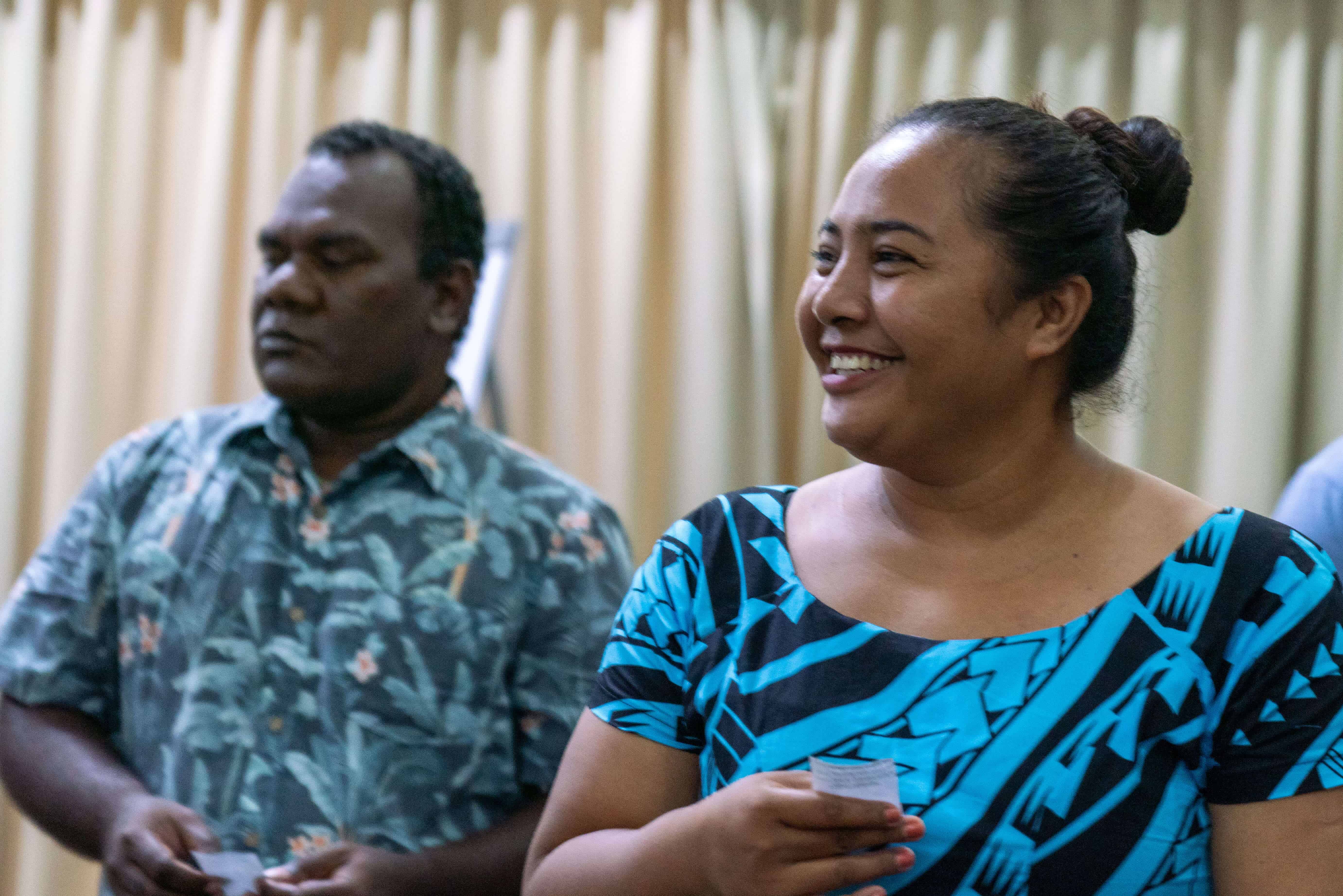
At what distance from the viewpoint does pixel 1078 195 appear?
4.41 ft

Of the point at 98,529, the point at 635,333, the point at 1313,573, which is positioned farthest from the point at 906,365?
the point at 635,333

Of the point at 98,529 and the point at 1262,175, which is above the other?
the point at 1262,175

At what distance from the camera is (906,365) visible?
51.4 inches

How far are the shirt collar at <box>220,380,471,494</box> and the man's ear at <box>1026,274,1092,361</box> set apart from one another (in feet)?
3.24

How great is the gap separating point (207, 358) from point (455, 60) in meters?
0.98

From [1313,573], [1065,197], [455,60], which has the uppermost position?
[455,60]

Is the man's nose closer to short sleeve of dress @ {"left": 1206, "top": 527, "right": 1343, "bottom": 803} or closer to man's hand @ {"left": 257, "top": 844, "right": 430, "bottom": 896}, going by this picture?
man's hand @ {"left": 257, "top": 844, "right": 430, "bottom": 896}

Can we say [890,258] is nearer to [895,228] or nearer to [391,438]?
[895,228]

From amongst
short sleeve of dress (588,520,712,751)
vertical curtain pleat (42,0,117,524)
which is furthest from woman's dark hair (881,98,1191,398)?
vertical curtain pleat (42,0,117,524)

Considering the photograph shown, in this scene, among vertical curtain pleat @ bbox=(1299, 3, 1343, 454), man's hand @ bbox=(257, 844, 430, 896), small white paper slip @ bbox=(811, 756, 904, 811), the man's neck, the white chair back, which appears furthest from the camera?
vertical curtain pleat @ bbox=(1299, 3, 1343, 454)

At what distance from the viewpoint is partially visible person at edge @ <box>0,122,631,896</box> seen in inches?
72.1

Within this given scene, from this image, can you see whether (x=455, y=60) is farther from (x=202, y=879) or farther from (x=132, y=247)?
(x=202, y=879)

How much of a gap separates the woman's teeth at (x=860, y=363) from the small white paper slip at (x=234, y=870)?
983 mm

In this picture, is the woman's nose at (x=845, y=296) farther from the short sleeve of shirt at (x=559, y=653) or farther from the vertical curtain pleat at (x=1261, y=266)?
the vertical curtain pleat at (x=1261, y=266)
